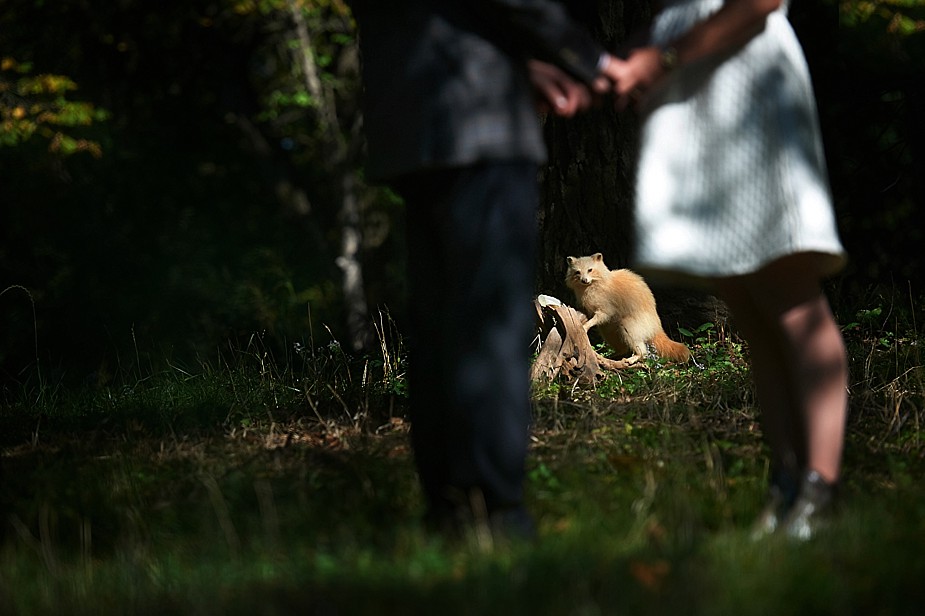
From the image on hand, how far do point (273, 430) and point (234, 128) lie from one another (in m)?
13.3

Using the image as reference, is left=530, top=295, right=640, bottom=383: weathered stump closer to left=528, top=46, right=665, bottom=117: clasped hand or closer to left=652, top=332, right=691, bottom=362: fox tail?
left=652, top=332, right=691, bottom=362: fox tail

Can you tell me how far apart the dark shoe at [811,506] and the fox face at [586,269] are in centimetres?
315

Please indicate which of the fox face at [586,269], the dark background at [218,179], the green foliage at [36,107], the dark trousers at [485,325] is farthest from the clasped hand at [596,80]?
the green foliage at [36,107]

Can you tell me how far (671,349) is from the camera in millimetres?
5840

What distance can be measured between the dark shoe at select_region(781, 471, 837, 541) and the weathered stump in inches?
102

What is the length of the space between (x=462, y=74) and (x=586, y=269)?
327 cm

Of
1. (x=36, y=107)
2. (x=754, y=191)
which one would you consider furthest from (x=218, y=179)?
(x=754, y=191)

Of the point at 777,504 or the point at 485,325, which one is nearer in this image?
the point at 485,325

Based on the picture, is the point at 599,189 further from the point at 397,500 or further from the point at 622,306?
the point at 397,500

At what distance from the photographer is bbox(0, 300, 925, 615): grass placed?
2248 mm

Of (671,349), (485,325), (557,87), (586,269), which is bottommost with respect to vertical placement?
(671,349)

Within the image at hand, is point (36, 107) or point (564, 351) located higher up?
point (36, 107)

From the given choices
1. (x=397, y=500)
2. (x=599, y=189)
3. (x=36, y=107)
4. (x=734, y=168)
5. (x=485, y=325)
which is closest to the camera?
(x=485, y=325)

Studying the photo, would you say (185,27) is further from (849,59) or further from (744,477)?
(744,477)
